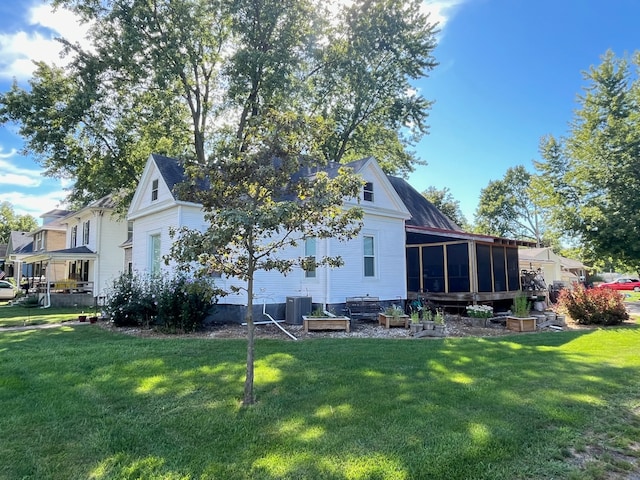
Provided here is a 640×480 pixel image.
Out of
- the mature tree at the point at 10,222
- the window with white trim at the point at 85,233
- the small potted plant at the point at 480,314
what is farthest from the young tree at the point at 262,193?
the mature tree at the point at 10,222

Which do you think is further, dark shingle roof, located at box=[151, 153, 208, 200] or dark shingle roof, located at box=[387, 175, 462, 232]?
dark shingle roof, located at box=[387, 175, 462, 232]

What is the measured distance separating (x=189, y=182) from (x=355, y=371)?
3.96 metres

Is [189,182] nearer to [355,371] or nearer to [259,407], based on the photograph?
[259,407]

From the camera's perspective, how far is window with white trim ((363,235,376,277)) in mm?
14070

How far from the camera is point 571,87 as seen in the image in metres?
22.9

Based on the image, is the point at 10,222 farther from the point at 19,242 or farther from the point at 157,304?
the point at 157,304

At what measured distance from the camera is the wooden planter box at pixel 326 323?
1112 centimetres

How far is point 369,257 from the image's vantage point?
14.2 m

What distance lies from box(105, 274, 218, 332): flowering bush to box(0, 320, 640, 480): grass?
8.86ft

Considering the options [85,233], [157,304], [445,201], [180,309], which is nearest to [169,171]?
[157,304]

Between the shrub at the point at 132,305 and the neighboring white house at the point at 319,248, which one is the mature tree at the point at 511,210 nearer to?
the neighboring white house at the point at 319,248

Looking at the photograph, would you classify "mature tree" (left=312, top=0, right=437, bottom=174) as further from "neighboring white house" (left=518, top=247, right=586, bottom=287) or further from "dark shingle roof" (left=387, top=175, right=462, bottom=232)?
"neighboring white house" (left=518, top=247, right=586, bottom=287)

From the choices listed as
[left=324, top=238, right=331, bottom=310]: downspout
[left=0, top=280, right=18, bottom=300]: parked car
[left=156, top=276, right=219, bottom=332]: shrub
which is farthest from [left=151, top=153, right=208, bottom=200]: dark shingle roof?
[left=0, top=280, right=18, bottom=300]: parked car

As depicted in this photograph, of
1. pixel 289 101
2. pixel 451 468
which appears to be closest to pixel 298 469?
pixel 451 468
